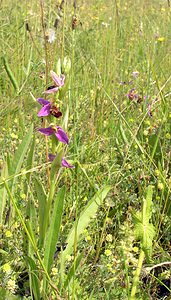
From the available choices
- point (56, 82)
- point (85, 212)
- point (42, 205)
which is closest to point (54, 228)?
point (42, 205)

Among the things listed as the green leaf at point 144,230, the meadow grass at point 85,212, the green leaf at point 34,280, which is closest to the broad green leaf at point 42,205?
the meadow grass at point 85,212

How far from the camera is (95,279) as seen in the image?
1075 millimetres

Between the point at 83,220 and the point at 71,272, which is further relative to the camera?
the point at 83,220

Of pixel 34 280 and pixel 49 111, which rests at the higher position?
pixel 49 111

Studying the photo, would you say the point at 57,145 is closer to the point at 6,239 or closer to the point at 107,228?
the point at 6,239

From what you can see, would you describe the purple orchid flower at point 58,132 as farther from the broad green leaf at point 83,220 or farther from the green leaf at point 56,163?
the broad green leaf at point 83,220

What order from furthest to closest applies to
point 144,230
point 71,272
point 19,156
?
point 19,156 → point 144,230 → point 71,272

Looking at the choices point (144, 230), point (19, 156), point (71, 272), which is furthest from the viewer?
point (19, 156)

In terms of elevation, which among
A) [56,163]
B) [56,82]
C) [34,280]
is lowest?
[34,280]

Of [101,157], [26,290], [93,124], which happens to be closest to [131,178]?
[101,157]

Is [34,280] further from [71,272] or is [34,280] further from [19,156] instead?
[19,156]

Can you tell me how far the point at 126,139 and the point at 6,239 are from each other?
28.4 inches

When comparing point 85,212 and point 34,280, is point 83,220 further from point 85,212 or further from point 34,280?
point 34,280

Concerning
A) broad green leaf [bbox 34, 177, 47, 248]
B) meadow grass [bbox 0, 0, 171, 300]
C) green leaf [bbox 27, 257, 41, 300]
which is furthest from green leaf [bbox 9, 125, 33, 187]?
green leaf [bbox 27, 257, 41, 300]
